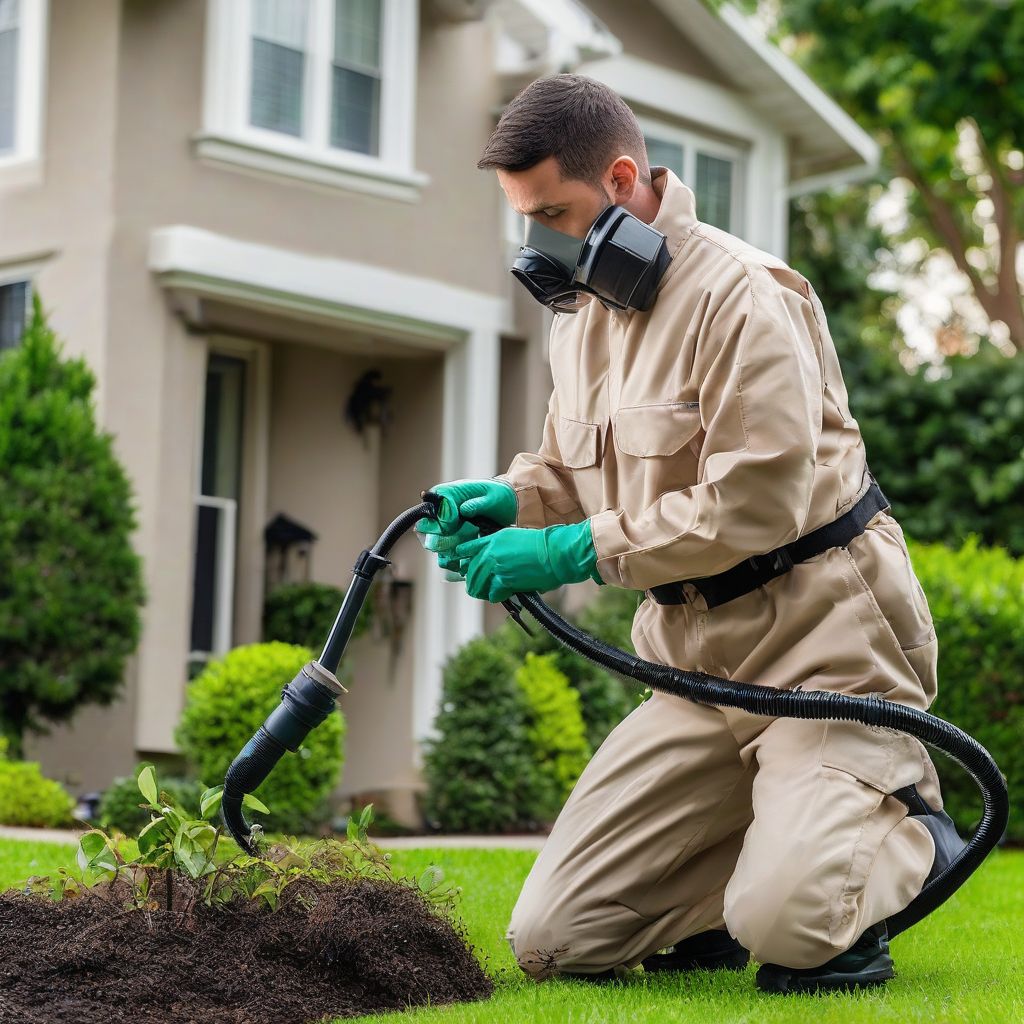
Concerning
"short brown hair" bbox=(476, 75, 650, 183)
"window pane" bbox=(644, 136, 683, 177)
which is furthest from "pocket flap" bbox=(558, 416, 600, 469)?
"window pane" bbox=(644, 136, 683, 177)

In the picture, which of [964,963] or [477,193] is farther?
[477,193]

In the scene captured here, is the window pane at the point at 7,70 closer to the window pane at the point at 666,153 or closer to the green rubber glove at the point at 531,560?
the window pane at the point at 666,153

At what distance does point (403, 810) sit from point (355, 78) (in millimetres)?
4712

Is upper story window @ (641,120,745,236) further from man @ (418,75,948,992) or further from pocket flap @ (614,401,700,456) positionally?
pocket flap @ (614,401,700,456)

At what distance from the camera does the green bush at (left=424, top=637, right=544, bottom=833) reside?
28.9 ft

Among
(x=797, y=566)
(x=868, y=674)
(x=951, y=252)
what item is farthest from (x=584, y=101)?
(x=951, y=252)

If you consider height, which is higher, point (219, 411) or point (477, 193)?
point (477, 193)

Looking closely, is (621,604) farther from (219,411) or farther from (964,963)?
(964,963)

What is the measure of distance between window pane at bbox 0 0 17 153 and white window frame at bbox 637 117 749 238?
4610 mm

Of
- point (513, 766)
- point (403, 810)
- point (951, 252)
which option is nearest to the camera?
point (513, 766)

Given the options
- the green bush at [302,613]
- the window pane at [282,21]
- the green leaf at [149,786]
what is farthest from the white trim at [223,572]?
the green leaf at [149,786]

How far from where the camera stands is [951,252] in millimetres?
19531

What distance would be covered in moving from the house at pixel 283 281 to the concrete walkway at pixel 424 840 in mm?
1538

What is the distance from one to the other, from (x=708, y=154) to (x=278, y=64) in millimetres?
4130
